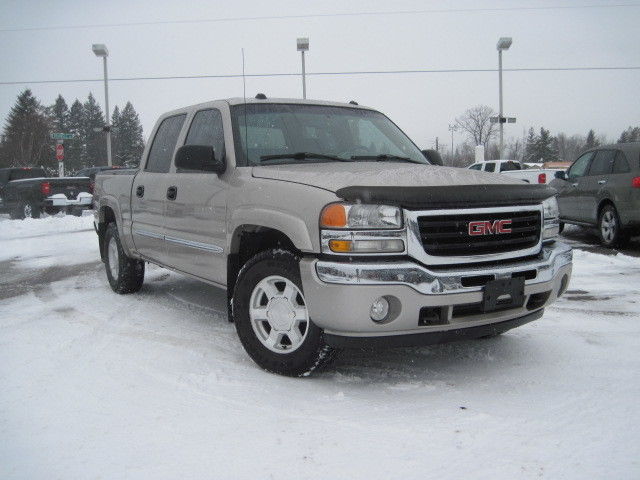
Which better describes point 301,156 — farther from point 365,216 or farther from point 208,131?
point 365,216

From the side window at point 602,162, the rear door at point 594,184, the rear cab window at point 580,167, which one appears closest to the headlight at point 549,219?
the rear door at point 594,184

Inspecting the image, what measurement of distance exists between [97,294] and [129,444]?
3970 millimetres

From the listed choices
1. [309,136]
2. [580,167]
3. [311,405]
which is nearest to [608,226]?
[580,167]

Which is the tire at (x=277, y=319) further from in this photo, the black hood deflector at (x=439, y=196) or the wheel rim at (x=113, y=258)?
the wheel rim at (x=113, y=258)

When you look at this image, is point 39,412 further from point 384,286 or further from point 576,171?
point 576,171

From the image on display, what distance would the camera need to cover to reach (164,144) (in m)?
5.48

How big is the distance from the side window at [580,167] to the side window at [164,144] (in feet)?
25.6

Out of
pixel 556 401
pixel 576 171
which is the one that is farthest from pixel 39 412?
pixel 576 171

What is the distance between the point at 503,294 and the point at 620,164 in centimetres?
717

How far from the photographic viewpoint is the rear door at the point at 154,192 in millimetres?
5130

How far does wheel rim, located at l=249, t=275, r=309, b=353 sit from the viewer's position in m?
3.50

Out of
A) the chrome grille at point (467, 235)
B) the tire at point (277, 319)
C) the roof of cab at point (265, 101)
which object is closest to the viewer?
the chrome grille at point (467, 235)

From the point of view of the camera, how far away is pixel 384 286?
307 centimetres

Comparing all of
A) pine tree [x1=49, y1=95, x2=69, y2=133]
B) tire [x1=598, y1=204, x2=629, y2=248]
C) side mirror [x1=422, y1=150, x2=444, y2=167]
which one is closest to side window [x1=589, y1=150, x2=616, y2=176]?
tire [x1=598, y1=204, x2=629, y2=248]
